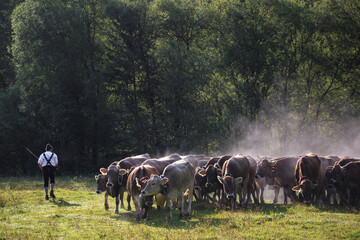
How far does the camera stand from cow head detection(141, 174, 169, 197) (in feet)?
47.9

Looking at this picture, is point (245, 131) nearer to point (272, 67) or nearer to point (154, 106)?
point (272, 67)

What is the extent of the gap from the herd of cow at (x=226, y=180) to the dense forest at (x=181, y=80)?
1778 cm

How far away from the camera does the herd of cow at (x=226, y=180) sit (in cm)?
1545

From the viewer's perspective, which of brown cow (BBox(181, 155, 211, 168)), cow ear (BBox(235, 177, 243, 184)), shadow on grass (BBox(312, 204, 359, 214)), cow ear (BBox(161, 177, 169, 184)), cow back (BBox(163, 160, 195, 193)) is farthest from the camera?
brown cow (BBox(181, 155, 211, 168))

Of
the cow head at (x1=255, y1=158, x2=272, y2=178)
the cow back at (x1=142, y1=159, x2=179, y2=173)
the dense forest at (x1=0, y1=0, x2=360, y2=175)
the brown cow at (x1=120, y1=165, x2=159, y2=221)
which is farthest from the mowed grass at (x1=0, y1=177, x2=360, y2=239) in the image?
the dense forest at (x1=0, y1=0, x2=360, y2=175)

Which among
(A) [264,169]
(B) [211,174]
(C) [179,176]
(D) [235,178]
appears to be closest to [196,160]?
(A) [264,169]

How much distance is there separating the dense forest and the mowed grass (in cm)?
2259

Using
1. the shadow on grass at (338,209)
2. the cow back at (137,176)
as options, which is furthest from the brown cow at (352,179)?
the cow back at (137,176)

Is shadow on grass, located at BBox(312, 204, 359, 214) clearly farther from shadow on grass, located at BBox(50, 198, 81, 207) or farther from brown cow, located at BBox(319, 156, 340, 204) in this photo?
shadow on grass, located at BBox(50, 198, 81, 207)

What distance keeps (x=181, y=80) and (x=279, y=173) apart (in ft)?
68.3

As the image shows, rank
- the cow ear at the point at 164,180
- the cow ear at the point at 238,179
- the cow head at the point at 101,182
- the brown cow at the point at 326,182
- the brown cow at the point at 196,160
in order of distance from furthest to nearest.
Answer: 1. the brown cow at the point at 196,160
2. the brown cow at the point at 326,182
3. the cow head at the point at 101,182
4. the cow ear at the point at 238,179
5. the cow ear at the point at 164,180

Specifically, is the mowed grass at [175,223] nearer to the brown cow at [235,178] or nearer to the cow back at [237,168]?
the brown cow at [235,178]

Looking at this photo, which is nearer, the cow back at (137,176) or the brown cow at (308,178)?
the cow back at (137,176)

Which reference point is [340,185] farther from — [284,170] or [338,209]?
[284,170]
